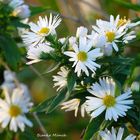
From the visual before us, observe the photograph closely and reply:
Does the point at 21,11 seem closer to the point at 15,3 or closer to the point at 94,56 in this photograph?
the point at 15,3

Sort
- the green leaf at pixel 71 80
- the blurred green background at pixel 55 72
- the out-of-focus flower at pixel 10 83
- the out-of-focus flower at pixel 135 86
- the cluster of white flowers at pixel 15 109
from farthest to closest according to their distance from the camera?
the blurred green background at pixel 55 72 → the out-of-focus flower at pixel 10 83 → the cluster of white flowers at pixel 15 109 → the out-of-focus flower at pixel 135 86 → the green leaf at pixel 71 80

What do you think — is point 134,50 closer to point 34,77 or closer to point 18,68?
point 34,77

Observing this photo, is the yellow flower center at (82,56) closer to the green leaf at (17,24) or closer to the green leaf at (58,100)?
the green leaf at (58,100)

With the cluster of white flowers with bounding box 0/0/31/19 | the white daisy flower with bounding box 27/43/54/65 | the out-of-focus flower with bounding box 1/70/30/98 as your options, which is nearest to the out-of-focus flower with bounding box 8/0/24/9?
the cluster of white flowers with bounding box 0/0/31/19

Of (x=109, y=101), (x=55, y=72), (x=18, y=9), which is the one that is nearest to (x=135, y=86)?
(x=109, y=101)

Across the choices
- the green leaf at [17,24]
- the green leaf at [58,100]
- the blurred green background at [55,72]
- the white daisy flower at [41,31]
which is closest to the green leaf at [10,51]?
the green leaf at [17,24]

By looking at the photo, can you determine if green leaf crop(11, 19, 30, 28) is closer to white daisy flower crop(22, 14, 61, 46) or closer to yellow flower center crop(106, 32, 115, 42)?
white daisy flower crop(22, 14, 61, 46)

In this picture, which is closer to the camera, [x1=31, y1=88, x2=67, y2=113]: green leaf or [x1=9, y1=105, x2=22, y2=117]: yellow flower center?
[x1=31, y1=88, x2=67, y2=113]: green leaf

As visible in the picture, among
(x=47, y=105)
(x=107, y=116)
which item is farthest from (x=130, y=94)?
(x=47, y=105)
